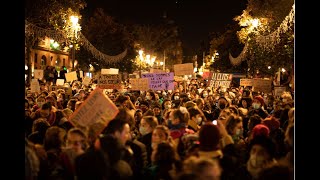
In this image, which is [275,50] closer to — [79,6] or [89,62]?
[79,6]

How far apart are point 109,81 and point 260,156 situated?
1124 cm

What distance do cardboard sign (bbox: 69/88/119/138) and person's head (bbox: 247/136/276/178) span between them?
2310 mm

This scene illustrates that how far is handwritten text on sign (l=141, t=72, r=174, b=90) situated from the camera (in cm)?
1653

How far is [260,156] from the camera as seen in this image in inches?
246

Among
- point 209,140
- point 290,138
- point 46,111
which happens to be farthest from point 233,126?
point 46,111

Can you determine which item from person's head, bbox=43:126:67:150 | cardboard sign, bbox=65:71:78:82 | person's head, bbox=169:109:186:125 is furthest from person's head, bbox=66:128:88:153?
cardboard sign, bbox=65:71:78:82

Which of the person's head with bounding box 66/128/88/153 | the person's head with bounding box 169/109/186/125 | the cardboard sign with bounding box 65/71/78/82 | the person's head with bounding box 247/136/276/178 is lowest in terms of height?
the person's head with bounding box 247/136/276/178

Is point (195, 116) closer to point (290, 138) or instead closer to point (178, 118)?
point (178, 118)

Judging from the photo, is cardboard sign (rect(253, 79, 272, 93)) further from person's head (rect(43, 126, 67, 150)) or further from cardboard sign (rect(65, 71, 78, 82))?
person's head (rect(43, 126, 67, 150))

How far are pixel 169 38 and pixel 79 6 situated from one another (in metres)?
74.0

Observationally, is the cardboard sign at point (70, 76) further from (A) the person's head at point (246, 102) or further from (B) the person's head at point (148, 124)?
(B) the person's head at point (148, 124)

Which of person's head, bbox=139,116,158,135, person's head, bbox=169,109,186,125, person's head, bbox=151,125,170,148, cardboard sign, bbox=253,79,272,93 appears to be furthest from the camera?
cardboard sign, bbox=253,79,272,93
